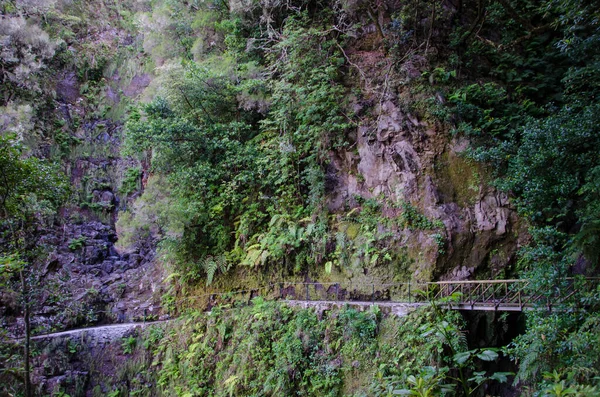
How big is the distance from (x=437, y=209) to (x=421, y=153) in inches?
66.9

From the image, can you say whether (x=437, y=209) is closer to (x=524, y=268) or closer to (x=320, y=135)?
(x=524, y=268)

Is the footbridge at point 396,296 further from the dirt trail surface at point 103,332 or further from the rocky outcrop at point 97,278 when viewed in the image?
the rocky outcrop at point 97,278

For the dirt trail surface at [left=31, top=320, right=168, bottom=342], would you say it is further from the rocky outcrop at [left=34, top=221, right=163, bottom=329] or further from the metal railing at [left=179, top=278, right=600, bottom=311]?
the metal railing at [left=179, top=278, right=600, bottom=311]

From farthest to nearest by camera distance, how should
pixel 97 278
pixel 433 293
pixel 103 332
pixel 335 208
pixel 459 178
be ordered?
1. pixel 97 278
2. pixel 103 332
3. pixel 335 208
4. pixel 459 178
5. pixel 433 293

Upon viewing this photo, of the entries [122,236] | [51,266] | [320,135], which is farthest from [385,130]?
[51,266]

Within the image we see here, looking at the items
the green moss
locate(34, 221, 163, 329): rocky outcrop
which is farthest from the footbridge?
the green moss

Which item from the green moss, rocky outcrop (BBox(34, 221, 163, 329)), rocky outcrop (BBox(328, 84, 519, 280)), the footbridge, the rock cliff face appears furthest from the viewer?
rocky outcrop (BBox(34, 221, 163, 329))

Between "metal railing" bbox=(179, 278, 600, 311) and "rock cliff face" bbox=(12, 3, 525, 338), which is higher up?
"rock cliff face" bbox=(12, 3, 525, 338)

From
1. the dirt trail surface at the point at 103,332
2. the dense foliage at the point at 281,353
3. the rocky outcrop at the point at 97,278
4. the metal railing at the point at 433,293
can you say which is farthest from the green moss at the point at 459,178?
the rocky outcrop at the point at 97,278

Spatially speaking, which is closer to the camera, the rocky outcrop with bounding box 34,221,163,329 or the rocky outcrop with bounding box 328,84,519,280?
the rocky outcrop with bounding box 328,84,519,280

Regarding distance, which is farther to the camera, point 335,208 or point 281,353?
point 335,208

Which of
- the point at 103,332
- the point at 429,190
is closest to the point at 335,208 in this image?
the point at 429,190

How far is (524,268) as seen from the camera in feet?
29.7

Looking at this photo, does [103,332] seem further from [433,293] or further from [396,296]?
[433,293]
